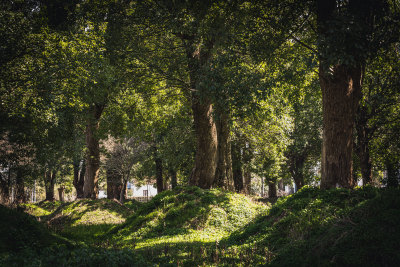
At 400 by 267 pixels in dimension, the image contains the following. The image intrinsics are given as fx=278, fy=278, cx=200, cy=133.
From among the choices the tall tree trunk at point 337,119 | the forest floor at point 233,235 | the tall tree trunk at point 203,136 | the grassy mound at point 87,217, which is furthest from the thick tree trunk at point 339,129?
the grassy mound at point 87,217

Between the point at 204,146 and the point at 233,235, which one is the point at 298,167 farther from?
the point at 233,235

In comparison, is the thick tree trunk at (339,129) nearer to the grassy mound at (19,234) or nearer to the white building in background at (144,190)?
the grassy mound at (19,234)

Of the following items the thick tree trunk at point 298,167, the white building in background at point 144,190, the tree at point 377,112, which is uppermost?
the tree at point 377,112

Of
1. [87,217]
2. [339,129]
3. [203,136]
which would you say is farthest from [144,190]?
[339,129]

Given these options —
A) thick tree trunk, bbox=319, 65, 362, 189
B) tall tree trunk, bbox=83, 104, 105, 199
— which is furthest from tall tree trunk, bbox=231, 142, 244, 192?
thick tree trunk, bbox=319, 65, 362, 189

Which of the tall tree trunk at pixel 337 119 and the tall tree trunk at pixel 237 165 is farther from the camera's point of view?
the tall tree trunk at pixel 237 165

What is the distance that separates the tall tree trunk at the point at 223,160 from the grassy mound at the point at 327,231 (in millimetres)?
6262

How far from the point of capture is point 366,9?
26.7 feet

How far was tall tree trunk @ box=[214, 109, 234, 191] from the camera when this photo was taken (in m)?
15.7

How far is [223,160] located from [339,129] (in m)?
7.94

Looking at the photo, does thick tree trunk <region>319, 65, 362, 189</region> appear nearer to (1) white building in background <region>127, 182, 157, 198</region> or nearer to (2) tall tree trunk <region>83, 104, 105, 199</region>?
(2) tall tree trunk <region>83, 104, 105, 199</region>

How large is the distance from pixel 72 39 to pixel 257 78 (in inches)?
298

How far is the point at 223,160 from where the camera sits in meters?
16.0

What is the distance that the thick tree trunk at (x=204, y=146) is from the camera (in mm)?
14023
